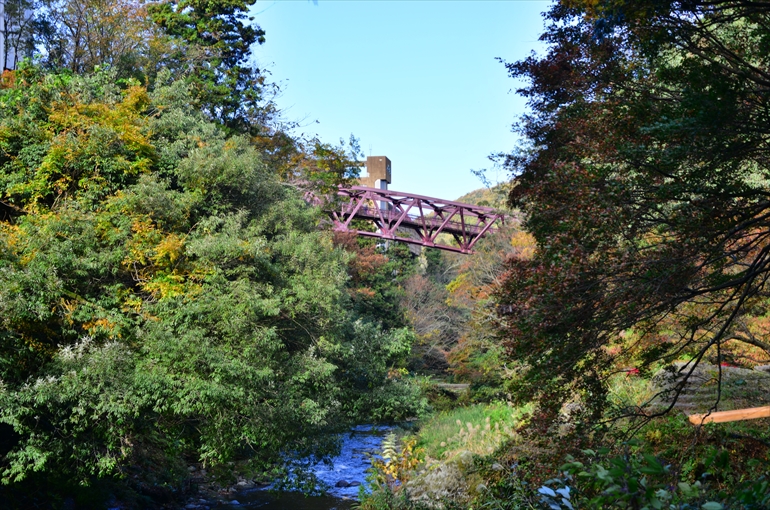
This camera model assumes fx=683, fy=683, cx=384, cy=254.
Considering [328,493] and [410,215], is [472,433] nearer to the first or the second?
[328,493]

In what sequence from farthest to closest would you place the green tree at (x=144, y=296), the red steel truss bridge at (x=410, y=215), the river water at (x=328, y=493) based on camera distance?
the red steel truss bridge at (x=410, y=215)
the river water at (x=328, y=493)
the green tree at (x=144, y=296)

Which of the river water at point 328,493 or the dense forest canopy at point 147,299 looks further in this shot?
the river water at point 328,493

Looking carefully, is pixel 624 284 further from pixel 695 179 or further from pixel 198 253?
pixel 198 253

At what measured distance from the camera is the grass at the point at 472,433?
13680 millimetres

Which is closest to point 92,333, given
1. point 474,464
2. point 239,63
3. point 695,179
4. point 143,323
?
point 143,323

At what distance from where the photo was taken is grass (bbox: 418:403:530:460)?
13680 millimetres

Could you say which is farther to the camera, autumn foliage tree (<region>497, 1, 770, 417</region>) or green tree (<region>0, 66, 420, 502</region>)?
green tree (<region>0, 66, 420, 502</region>)

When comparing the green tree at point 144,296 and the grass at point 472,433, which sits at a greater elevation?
the green tree at point 144,296

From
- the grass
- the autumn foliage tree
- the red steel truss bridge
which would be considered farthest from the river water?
the red steel truss bridge

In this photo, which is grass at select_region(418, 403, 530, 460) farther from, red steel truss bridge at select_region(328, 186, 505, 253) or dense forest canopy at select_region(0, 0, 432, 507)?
red steel truss bridge at select_region(328, 186, 505, 253)

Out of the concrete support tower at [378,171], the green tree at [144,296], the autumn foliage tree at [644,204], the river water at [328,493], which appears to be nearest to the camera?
the autumn foliage tree at [644,204]

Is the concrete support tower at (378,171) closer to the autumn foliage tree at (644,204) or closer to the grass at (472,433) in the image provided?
the grass at (472,433)

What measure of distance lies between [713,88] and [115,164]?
1064 centimetres

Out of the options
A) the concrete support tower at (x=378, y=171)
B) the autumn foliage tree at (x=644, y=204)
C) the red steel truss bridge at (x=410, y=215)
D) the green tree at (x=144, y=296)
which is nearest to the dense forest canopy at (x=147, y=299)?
the green tree at (x=144, y=296)
